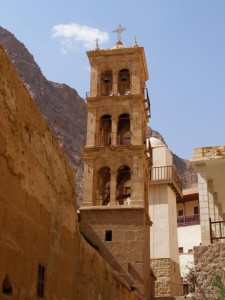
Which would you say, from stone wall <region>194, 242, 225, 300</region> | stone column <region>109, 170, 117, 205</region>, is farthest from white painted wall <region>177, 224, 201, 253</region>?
stone wall <region>194, 242, 225, 300</region>

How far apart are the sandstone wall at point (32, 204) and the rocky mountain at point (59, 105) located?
46642mm

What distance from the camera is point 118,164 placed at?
66.8 feet

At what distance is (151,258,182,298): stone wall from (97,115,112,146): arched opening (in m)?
8.81

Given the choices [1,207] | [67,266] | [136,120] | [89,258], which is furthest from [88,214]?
[1,207]

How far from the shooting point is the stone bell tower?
18266 millimetres

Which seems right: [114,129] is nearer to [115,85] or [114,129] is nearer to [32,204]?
[115,85]

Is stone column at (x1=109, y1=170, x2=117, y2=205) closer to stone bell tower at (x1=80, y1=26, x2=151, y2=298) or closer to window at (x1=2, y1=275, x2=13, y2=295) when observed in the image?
stone bell tower at (x1=80, y1=26, x2=151, y2=298)

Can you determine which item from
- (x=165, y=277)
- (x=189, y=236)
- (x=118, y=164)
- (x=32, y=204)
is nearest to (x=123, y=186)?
(x=118, y=164)

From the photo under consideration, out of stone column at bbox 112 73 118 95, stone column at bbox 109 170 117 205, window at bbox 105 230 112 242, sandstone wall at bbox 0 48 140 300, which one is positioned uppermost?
stone column at bbox 112 73 118 95

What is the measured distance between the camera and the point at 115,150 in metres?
20.6

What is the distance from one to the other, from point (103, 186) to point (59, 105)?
44224mm

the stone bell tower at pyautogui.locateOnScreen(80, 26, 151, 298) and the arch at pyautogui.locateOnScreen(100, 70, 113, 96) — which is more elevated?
the arch at pyautogui.locateOnScreen(100, 70, 113, 96)

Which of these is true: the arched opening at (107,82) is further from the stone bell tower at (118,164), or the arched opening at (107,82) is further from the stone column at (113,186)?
the stone column at (113,186)

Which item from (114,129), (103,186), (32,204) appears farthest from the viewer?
(114,129)
